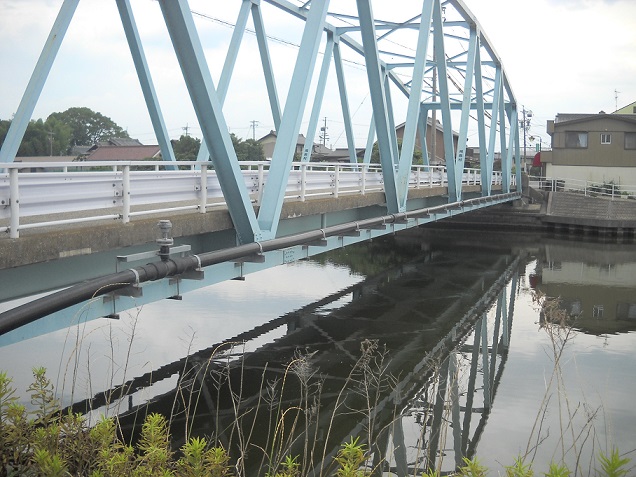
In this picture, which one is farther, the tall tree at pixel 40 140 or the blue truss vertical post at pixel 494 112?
the tall tree at pixel 40 140

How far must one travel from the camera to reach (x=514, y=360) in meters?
15.0

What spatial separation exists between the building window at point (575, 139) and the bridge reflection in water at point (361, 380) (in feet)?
113

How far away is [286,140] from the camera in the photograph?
34.3 feet

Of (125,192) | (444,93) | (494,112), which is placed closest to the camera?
(125,192)

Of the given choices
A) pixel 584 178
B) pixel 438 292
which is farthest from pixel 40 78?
pixel 584 178

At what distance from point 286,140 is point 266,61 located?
10.8 meters

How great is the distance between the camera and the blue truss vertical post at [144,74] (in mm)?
14008

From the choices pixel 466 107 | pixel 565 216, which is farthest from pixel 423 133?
pixel 466 107

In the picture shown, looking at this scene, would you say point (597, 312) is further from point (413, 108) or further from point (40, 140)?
point (40, 140)

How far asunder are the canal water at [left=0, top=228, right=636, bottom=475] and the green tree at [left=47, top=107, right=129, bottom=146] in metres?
56.9

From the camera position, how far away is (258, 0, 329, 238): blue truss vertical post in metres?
10.4

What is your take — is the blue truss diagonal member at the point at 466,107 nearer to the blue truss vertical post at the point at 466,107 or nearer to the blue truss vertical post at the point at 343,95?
the blue truss vertical post at the point at 466,107

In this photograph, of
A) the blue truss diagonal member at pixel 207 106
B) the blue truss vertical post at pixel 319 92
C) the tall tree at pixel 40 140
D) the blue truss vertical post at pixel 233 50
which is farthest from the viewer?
the tall tree at pixel 40 140

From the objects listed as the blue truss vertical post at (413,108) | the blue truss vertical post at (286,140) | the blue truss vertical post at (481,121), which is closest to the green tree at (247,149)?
the blue truss vertical post at (481,121)
